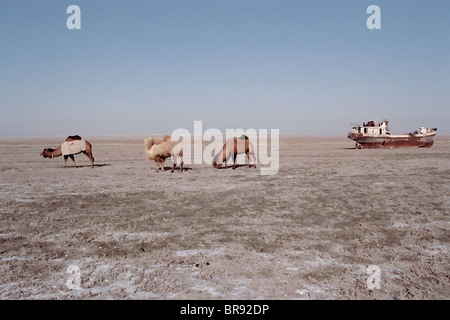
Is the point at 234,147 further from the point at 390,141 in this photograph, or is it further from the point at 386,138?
the point at 390,141

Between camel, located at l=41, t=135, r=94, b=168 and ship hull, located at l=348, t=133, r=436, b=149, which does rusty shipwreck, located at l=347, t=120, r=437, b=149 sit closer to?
ship hull, located at l=348, t=133, r=436, b=149

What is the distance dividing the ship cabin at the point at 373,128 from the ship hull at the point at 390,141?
1847 millimetres

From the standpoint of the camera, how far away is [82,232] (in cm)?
613

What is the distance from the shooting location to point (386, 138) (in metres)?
37.9

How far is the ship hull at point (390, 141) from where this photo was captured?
37781 mm

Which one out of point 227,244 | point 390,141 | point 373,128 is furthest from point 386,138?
point 227,244

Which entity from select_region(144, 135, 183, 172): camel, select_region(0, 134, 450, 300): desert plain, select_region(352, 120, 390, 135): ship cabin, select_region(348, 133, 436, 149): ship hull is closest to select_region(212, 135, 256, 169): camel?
select_region(144, 135, 183, 172): camel

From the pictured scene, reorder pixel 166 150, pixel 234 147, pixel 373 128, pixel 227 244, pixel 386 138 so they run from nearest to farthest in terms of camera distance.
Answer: pixel 227 244, pixel 166 150, pixel 234 147, pixel 386 138, pixel 373 128

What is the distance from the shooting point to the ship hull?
37.8 metres

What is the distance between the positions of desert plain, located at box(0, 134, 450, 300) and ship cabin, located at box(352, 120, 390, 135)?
3206 centimetres

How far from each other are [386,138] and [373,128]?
A: 237cm
